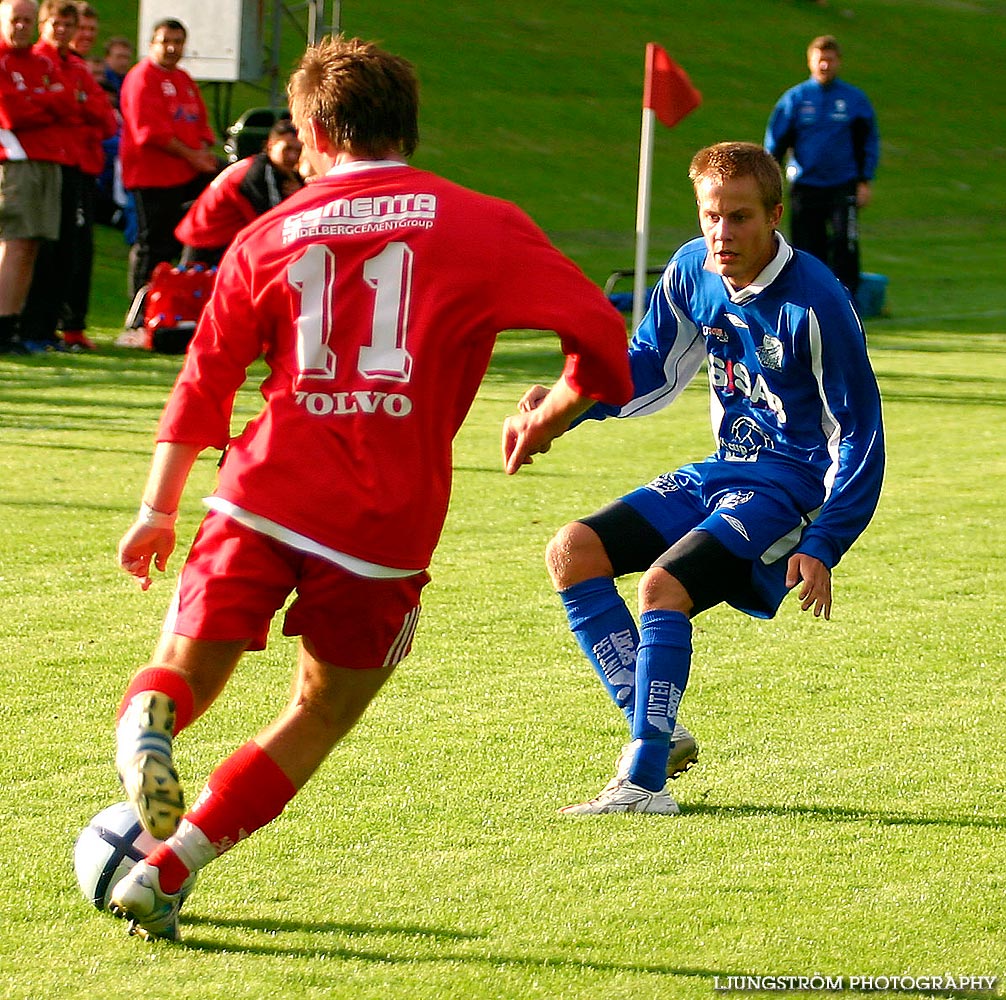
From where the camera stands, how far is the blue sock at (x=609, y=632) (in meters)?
4.34

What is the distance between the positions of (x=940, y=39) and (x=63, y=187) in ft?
132

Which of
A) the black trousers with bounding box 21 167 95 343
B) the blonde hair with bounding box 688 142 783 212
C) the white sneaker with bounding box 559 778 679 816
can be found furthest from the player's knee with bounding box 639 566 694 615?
the black trousers with bounding box 21 167 95 343

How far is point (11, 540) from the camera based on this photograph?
6715 mm

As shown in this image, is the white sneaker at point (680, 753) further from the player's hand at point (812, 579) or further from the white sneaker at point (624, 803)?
the player's hand at point (812, 579)

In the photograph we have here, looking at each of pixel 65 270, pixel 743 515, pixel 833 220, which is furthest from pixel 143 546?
pixel 833 220

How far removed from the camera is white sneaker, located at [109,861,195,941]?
3.09m

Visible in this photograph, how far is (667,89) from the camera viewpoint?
45.4 feet

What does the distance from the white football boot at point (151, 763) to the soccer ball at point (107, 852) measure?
0.49m

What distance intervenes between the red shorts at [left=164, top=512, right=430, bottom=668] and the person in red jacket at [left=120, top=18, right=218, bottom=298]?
955cm

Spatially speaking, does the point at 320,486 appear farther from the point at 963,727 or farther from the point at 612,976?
the point at 963,727

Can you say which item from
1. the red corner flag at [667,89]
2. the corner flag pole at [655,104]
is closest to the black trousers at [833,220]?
the corner flag pole at [655,104]

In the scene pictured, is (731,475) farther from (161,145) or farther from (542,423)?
(161,145)

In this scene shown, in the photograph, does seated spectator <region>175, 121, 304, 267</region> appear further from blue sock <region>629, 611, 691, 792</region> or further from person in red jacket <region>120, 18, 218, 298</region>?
blue sock <region>629, 611, 691, 792</region>

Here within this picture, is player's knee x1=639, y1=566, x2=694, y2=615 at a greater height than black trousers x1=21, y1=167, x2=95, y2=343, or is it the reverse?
player's knee x1=639, y1=566, x2=694, y2=615
